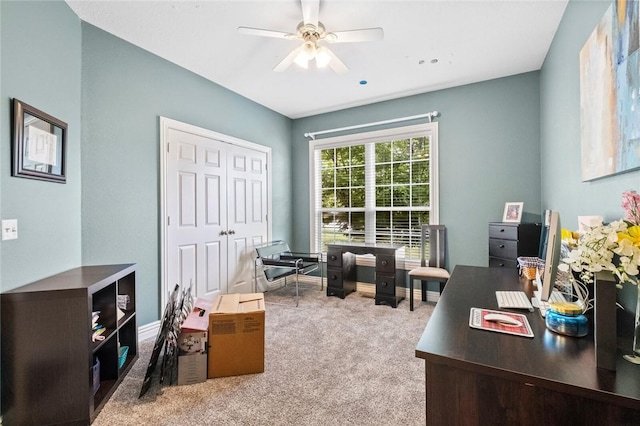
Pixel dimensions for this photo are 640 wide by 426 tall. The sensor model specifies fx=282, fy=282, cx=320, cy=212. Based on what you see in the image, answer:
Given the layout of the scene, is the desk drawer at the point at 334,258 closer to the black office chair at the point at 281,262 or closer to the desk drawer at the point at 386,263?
the black office chair at the point at 281,262

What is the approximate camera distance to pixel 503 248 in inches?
118

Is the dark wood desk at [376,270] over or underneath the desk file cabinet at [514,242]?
underneath

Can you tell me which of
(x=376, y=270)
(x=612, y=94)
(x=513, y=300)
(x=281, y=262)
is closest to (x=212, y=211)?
(x=281, y=262)

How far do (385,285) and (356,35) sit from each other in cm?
278

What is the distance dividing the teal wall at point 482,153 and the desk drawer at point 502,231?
0.38 metres

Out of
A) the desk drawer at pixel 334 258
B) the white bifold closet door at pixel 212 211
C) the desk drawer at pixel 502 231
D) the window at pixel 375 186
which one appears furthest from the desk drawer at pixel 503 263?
the white bifold closet door at pixel 212 211

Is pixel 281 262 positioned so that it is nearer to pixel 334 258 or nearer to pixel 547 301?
pixel 334 258

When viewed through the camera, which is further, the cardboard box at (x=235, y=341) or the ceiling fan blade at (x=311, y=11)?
the cardboard box at (x=235, y=341)

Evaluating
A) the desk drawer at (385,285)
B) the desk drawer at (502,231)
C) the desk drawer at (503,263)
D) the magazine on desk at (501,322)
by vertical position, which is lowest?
the desk drawer at (385,285)

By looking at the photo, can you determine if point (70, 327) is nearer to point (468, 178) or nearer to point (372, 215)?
point (372, 215)

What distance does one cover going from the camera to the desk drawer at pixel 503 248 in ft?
9.51

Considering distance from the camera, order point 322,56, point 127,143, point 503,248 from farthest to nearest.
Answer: point 503,248 → point 127,143 → point 322,56

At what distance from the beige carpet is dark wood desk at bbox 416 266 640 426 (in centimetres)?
92

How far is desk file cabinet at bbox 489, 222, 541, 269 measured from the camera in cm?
288
